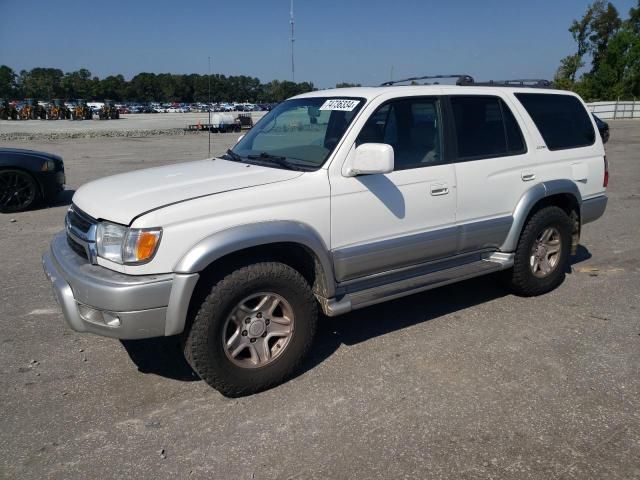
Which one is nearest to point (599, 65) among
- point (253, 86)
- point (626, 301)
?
point (253, 86)

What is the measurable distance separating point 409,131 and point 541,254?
190 centimetres

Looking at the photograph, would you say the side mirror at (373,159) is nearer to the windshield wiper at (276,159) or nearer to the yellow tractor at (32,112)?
the windshield wiper at (276,159)

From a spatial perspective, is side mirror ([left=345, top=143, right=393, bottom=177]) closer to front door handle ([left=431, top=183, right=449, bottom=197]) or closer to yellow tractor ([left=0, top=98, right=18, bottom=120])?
front door handle ([left=431, top=183, right=449, bottom=197])

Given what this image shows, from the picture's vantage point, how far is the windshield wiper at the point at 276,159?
384 cm

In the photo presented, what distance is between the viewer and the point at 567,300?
5.08m

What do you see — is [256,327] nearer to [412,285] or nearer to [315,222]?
[315,222]

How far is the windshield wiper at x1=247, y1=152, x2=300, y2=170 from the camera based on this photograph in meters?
3.84

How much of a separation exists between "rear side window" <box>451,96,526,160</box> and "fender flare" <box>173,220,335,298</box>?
1509mm

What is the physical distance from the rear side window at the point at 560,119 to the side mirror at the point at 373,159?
6.69 feet

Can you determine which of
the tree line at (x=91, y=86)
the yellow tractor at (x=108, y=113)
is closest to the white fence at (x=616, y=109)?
the yellow tractor at (x=108, y=113)

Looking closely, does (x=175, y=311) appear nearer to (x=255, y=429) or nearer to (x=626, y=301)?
(x=255, y=429)

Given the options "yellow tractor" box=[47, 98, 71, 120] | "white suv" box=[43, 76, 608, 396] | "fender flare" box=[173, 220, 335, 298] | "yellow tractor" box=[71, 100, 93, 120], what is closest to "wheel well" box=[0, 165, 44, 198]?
"white suv" box=[43, 76, 608, 396]

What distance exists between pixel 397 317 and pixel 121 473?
8.55 ft

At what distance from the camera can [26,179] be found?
Answer: 29.7ft
